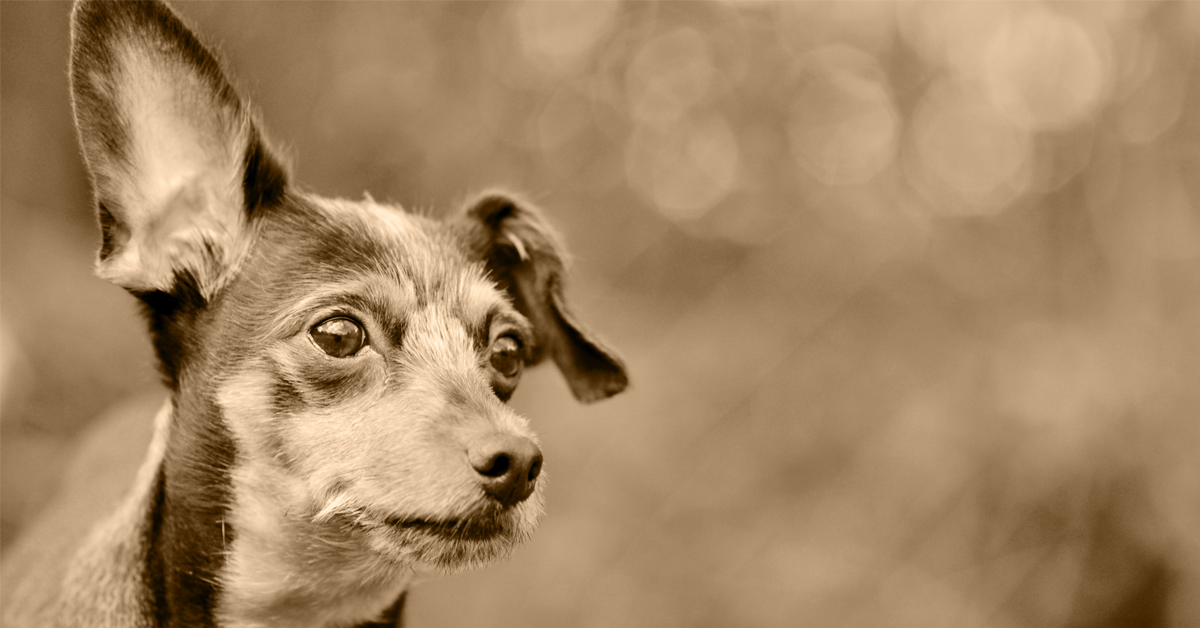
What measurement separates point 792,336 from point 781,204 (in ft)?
2.52

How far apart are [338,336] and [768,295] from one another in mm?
3182

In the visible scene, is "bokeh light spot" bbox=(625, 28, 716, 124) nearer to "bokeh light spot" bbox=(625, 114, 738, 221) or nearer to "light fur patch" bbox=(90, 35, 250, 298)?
"bokeh light spot" bbox=(625, 114, 738, 221)

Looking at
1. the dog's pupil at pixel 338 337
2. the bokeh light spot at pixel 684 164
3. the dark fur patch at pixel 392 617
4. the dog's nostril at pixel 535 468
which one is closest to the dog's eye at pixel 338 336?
the dog's pupil at pixel 338 337

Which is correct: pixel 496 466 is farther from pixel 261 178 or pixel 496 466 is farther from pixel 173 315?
pixel 261 178

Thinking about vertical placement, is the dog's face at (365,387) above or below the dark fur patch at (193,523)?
above

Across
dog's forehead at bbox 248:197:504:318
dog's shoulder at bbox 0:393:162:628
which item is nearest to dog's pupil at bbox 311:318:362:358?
dog's forehead at bbox 248:197:504:318

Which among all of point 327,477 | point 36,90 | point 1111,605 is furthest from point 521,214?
point 36,90

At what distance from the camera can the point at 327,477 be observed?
209 centimetres

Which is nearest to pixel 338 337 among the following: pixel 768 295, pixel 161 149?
pixel 161 149

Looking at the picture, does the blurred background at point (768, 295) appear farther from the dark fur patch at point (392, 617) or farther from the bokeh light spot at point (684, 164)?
the dark fur patch at point (392, 617)

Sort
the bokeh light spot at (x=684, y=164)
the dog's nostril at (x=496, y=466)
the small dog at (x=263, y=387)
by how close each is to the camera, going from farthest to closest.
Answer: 1. the bokeh light spot at (x=684, y=164)
2. the small dog at (x=263, y=387)
3. the dog's nostril at (x=496, y=466)

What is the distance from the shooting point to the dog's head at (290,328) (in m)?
2.07

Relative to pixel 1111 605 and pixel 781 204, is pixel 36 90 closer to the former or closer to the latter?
pixel 781 204

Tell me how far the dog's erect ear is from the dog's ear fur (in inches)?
27.2
